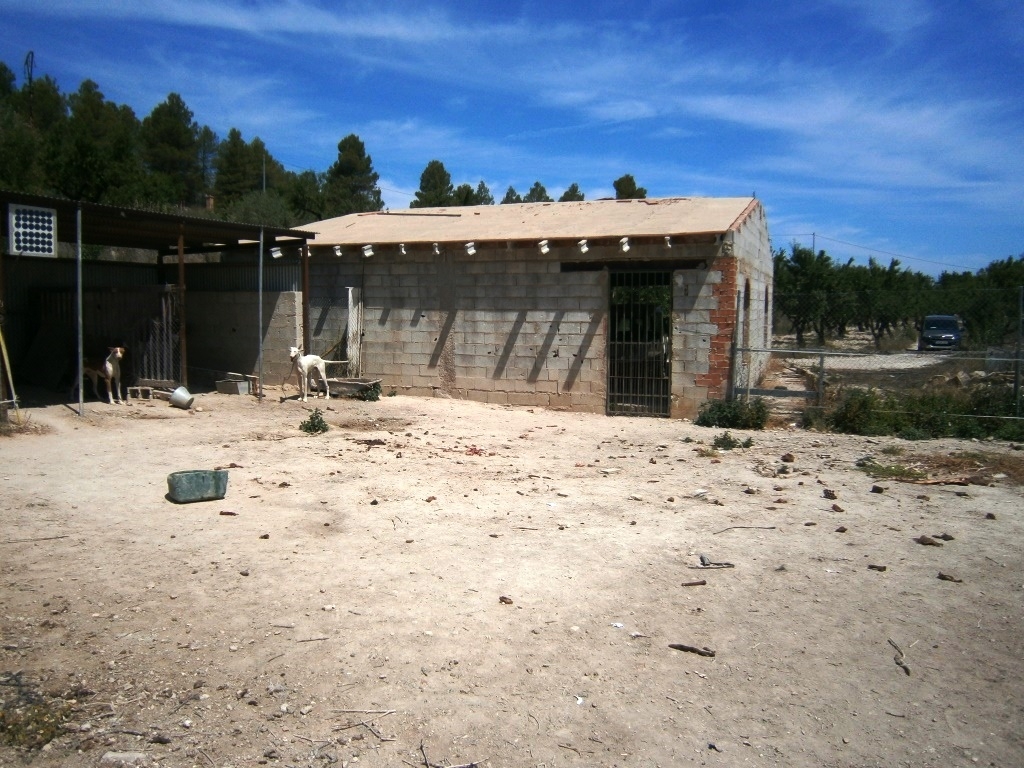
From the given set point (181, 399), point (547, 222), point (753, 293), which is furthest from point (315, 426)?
point (753, 293)

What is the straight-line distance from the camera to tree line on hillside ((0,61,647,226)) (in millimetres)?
27375

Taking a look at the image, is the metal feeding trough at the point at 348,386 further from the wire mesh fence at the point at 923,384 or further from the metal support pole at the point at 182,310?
the wire mesh fence at the point at 923,384

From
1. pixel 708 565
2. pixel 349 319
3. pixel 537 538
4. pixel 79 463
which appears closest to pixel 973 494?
pixel 708 565

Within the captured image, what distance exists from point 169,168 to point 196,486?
39111 mm

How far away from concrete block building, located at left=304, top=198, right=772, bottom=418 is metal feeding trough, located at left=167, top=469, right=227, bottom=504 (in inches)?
325

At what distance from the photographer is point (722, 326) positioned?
13641 millimetres

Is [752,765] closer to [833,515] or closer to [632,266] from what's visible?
[833,515]

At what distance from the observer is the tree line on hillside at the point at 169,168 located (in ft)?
89.8

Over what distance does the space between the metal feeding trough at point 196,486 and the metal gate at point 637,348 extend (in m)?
8.43

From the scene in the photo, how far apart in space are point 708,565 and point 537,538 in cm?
149

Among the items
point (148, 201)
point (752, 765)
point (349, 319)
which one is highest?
point (148, 201)

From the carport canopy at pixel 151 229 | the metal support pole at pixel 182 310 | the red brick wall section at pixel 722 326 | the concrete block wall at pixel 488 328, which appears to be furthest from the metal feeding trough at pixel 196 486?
the red brick wall section at pixel 722 326

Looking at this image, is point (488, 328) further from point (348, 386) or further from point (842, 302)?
point (842, 302)

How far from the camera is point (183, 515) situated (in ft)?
23.3
